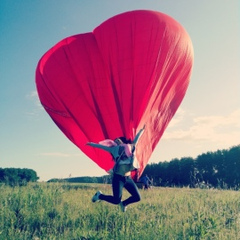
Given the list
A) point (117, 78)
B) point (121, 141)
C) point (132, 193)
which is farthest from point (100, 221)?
point (117, 78)

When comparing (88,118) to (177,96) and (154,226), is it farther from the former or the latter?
(154,226)

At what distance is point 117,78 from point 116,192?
381cm

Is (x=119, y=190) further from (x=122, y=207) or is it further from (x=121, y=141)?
(x=121, y=141)

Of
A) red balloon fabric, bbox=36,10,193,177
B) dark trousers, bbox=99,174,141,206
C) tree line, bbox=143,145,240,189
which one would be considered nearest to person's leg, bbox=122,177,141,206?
dark trousers, bbox=99,174,141,206

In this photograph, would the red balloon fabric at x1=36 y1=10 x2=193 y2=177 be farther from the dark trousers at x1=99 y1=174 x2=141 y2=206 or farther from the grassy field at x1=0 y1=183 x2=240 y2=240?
the grassy field at x1=0 y1=183 x2=240 y2=240

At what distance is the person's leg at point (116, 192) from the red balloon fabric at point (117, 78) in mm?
1681

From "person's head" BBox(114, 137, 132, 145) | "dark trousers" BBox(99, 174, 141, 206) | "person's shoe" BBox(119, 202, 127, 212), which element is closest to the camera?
"person's shoe" BBox(119, 202, 127, 212)

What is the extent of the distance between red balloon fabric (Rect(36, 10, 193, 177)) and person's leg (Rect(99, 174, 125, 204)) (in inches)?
66.2

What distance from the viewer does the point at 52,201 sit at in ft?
20.8

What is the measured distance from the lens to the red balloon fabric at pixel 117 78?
27.9 ft

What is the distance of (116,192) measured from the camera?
647 centimetres

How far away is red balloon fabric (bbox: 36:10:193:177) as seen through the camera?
8516 millimetres

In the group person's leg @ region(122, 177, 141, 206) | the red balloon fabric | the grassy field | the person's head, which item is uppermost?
the red balloon fabric

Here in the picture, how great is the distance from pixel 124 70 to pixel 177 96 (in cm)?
233
